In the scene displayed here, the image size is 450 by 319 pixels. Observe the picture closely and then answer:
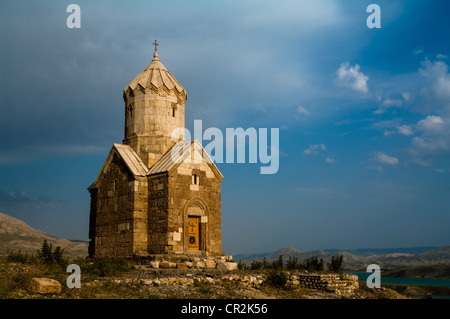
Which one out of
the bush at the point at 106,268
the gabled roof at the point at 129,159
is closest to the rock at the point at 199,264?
the bush at the point at 106,268

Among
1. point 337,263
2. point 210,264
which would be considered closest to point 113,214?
point 210,264

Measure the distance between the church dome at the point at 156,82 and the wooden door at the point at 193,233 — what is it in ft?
22.9

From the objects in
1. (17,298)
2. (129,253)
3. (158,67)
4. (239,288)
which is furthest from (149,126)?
(17,298)

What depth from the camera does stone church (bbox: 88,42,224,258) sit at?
63.8ft

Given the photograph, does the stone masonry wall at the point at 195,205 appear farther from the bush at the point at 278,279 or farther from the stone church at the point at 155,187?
the bush at the point at 278,279

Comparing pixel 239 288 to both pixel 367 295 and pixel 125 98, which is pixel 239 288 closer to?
pixel 367 295

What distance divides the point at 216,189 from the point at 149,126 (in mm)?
4819

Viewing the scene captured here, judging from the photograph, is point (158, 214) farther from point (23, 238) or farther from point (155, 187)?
point (23, 238)

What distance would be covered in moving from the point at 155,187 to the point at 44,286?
9.29 m

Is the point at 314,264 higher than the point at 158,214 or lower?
lower

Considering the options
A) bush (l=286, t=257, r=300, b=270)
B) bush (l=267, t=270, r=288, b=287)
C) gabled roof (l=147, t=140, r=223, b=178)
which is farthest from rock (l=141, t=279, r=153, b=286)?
bush (l=286, t=257, r=300, b=270)

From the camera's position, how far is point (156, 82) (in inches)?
877

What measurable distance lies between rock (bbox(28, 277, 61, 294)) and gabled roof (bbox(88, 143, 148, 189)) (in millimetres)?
9272

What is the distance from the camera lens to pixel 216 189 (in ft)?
69.9
